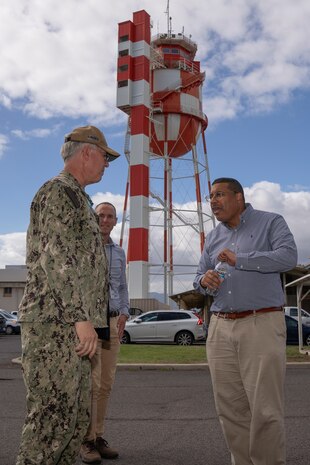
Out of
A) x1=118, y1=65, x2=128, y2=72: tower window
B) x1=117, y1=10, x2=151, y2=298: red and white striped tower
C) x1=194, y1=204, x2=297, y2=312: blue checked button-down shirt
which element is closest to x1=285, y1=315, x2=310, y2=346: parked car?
x1=117, y1=10, x2=151, y2=298: red and white striped tower

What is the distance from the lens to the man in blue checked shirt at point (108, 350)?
421 cm

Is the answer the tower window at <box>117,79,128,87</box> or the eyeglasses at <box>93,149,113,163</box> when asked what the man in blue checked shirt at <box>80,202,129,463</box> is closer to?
the eyeglasses at <box>93,149,113,163</box>

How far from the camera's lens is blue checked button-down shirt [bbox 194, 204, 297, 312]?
343 cm

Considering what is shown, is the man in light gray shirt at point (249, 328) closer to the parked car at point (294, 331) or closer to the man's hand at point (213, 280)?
the man's hand at point (213, 280)

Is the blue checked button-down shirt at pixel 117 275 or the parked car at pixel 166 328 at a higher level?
the blue checked button-down shirt at pixel 117 275

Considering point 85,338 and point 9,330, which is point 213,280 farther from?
point 9,330

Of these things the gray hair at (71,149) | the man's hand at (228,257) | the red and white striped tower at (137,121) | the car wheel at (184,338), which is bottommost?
the car wheel at (184,338)

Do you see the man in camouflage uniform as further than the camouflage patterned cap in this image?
No

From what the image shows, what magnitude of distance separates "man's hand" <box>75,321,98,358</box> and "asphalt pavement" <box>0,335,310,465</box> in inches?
77.7

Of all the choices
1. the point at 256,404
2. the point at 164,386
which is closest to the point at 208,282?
the point at 256,404

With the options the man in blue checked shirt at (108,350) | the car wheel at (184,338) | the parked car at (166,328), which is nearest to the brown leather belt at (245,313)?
the man in blue checked shirt at (108,350)

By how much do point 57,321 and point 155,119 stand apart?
109 feet

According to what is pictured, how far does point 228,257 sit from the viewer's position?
3.46 m

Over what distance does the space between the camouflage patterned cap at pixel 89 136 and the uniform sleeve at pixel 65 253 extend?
0.38 m
